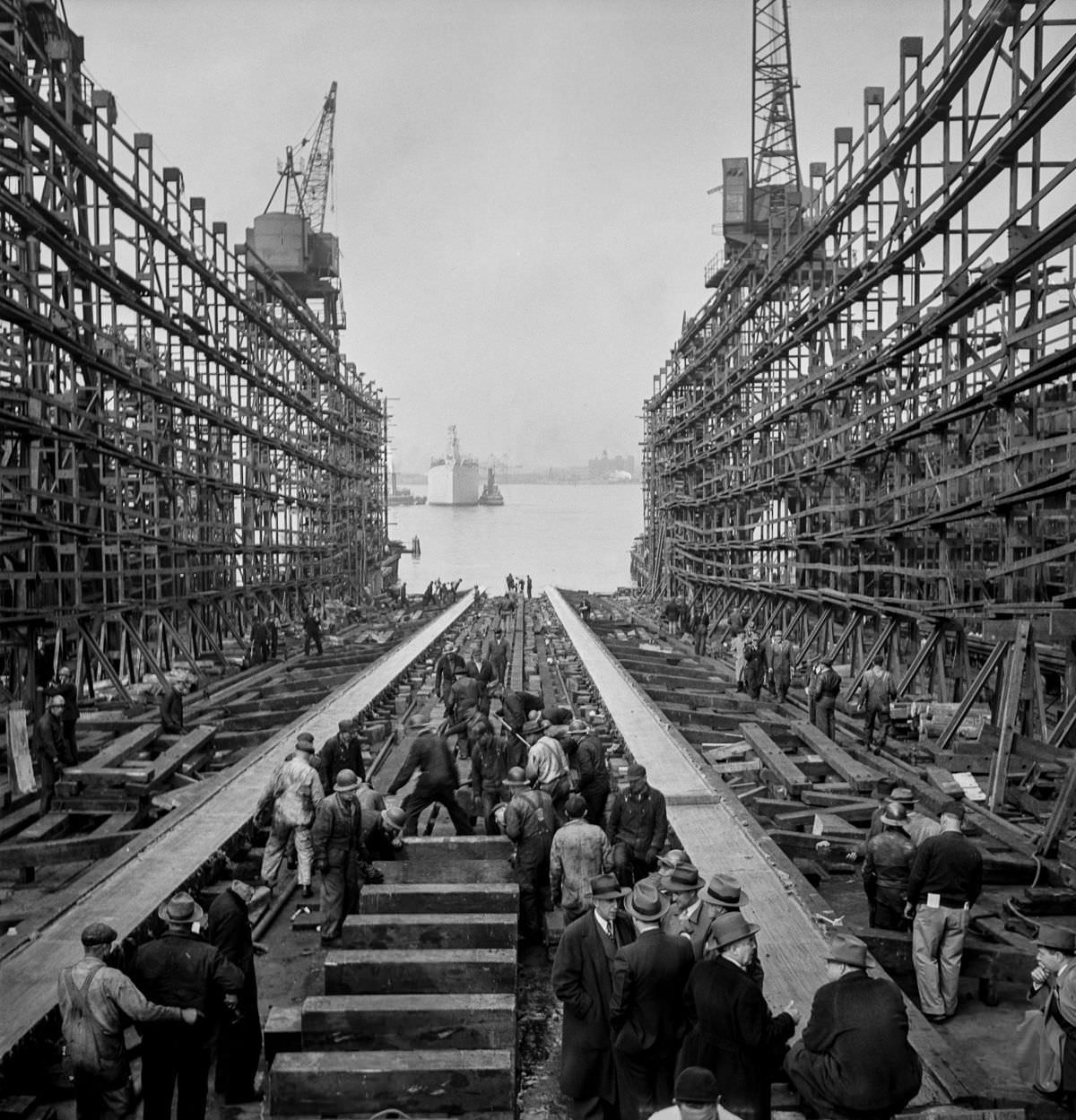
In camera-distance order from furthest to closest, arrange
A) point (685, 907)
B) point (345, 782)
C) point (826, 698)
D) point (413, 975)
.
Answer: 1. point (826, 698)
2. point (345, 782)
3. point (413, 975)
4. point (685, 907)

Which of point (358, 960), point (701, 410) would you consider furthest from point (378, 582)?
point (358, 960)

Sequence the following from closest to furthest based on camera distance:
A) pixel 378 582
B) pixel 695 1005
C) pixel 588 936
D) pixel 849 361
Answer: pixel 695 1005 < pixel 588 936 < pixel 849 361 < pixel 378 582

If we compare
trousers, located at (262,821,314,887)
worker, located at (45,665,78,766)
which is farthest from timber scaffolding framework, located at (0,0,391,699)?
trousers, located at (262,821,314,887)

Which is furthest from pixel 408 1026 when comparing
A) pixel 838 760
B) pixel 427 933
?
pixel 838 760

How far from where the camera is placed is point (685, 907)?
268 inches

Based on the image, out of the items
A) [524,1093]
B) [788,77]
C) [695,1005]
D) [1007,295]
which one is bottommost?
[524,1093]

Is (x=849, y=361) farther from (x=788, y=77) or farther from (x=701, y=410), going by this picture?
(x=788, y=77)

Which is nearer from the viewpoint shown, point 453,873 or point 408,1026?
point 408,1026

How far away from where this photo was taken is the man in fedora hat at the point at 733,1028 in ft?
16.5

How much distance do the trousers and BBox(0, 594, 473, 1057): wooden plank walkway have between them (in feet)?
2.64

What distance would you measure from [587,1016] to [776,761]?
934 centimetres

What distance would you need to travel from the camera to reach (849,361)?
24.5m

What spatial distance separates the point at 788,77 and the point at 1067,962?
57.5 metres

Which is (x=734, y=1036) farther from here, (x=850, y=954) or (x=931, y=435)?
(x=931, y=435)
